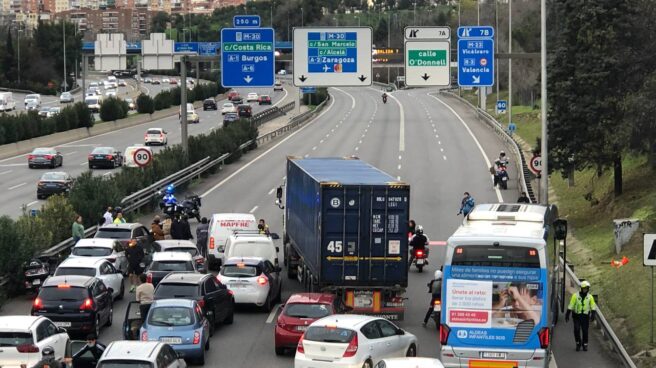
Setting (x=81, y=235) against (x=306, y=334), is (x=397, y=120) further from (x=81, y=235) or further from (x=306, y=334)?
(x=306, y=334)

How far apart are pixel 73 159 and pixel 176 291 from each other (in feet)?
160

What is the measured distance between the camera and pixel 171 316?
73.0 ft

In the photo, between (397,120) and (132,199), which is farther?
(397,120)

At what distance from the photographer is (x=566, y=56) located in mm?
44812

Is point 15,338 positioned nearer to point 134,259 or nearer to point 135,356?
point 135,356

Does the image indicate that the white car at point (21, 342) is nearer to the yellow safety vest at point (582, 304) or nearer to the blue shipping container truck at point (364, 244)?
the blue shipping container truck at point (364, 244)

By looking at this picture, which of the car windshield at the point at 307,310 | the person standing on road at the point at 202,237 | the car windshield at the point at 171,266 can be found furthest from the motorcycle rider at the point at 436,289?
the person standing on road at the point at 202,237

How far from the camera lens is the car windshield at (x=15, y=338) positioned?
19.3m

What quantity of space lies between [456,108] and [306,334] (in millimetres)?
95861

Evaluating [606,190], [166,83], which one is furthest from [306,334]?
[166,83]

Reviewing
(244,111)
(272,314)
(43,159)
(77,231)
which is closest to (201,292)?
(272,314)

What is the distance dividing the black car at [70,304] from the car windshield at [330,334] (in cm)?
602

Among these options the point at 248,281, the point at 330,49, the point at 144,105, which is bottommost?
the point at 248,281

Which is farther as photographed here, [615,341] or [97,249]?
[97,249]
